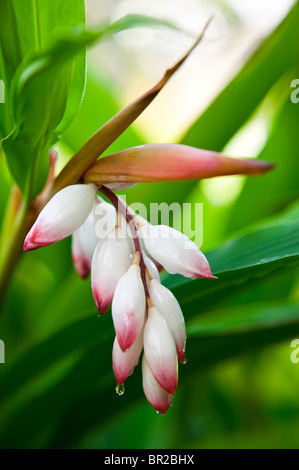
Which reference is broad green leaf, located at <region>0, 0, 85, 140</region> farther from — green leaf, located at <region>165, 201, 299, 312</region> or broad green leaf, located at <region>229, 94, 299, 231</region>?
broad green leaf, located at <region>229, 94, 299, 231</region>

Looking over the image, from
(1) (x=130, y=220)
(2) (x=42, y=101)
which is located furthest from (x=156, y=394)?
(2) (x=42, y=101)

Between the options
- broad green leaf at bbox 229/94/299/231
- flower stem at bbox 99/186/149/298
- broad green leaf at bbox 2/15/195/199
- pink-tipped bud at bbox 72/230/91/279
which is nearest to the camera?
broad green leaf at bbox 2/15/195/199

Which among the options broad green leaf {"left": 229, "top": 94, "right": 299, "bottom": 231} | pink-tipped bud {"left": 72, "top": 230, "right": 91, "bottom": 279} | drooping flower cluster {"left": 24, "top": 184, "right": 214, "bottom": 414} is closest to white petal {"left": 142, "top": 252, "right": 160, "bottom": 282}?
drooping flower cluster {"left": 24, "top": 184, "right": 214, "bottom": 414}

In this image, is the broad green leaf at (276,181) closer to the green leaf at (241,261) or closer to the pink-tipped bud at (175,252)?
the green leaf at (241,261)

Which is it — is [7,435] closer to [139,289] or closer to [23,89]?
[139,289]

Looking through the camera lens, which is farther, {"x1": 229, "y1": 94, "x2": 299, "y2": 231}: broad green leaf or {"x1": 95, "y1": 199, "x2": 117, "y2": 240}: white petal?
{"x1": 229, "y1": 94, "x2": 299, "y2": 231}: broad green leaf

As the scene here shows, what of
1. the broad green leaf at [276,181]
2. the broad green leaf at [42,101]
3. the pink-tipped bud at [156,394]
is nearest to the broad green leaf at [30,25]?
the broad green leaf at [42,101]
